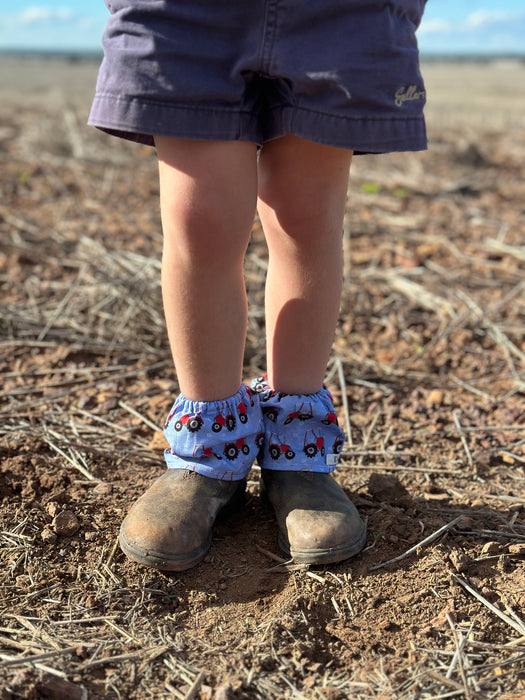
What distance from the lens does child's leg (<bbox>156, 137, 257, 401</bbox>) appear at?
4.18ft

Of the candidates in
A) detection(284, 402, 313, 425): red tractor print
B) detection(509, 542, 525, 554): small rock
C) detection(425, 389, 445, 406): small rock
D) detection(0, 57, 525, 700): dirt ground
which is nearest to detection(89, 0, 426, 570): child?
detection(284, 402, 313, 425): red tractor print

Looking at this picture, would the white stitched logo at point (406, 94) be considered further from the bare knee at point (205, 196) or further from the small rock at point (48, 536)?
the small rock at point (48, 536)

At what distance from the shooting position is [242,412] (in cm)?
147

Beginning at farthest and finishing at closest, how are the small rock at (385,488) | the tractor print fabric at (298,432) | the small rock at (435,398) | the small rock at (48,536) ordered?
the small rock at (435,398) → the small rock at (385,488) → the tractor print fabric at (298,432) → the small rock at (48,536)

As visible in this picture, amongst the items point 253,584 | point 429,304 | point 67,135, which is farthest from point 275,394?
point 67,135

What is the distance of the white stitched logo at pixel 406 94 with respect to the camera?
4.35ft

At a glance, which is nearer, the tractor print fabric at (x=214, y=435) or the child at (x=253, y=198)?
the child at (x=253, y=198)

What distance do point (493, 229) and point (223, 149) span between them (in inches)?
114

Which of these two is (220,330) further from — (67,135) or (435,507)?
(67,135)

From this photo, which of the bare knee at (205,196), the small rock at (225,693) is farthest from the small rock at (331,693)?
the bare knee at (205,196)

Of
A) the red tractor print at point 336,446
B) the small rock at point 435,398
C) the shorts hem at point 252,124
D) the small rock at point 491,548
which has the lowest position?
the small rock at point 435,398

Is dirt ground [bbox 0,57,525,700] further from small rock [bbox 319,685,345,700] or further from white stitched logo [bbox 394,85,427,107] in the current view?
white stitched logo [bbox 394,85,427,107]

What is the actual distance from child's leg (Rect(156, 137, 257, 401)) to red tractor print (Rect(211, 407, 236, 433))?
4cm

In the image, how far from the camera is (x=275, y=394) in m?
1.57
